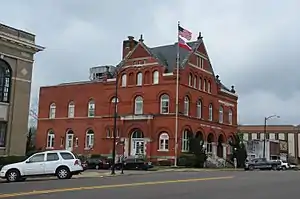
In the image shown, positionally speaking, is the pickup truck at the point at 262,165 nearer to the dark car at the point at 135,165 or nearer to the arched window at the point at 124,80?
the dark car at the point at 135,165

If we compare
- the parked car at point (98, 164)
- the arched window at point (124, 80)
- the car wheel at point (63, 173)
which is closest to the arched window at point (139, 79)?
the arched window at point (124, 80)

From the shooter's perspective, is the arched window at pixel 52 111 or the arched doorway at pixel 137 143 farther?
the arched window at pixel 52 111

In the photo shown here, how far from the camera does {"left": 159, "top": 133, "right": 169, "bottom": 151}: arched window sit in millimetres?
55166

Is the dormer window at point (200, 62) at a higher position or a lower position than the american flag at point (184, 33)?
lower

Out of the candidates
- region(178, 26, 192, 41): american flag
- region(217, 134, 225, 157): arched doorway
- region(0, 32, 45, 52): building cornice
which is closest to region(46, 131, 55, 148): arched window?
region(217, 134, 225, 157): arched doorway

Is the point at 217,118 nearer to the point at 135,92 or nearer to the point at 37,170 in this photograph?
the point at 135,92

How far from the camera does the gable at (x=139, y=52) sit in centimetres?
5805

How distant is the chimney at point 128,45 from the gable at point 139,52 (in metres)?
4.59

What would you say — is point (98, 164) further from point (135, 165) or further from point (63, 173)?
point (63, 173)

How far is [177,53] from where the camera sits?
5631 cm

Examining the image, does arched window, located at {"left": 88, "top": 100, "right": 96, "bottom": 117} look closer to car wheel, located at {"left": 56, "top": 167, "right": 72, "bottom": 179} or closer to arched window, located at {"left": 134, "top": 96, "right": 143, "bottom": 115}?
arched window, located at {"left": 134, "top": 96, "right": 143, "bottom": 115}

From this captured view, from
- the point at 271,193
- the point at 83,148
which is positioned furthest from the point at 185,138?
the point at 271,193

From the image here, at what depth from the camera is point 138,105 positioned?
58.7m

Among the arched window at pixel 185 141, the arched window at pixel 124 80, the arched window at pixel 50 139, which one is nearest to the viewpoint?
the arched window at pixel 185 141
